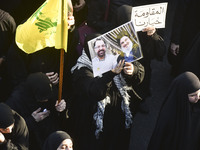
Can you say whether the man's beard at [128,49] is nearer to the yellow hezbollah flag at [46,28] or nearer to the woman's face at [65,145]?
the yellow hezbollah flag at [46,28]

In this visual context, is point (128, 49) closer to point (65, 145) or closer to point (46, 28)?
point (46, 28)

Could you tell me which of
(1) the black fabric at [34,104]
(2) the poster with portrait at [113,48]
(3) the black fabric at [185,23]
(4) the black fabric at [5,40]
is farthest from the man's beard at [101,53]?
(3) the black fabric at [185,23]

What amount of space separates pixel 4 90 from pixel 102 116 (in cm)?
149

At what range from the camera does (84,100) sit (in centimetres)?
457

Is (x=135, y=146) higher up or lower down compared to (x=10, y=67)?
lower down

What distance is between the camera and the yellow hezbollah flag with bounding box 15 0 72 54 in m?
3.95

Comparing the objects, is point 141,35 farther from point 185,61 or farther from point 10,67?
point 10,67

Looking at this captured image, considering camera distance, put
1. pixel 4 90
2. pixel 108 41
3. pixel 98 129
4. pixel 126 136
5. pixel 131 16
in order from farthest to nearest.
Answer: pixel 4 90
pixel 126 136
pixel 98 129
pixel 131 16
pixel 108 41

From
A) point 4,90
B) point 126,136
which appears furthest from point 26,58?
point 126,136

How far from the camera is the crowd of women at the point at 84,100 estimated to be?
4.17 m

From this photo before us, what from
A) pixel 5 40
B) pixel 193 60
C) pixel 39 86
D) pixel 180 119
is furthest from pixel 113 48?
pixel 5 40

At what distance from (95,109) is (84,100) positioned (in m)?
0.19

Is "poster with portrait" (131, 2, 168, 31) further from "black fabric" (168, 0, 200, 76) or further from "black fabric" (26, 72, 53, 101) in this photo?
"black fabric" (168, 0, 200, 76)

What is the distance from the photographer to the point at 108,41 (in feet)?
13.0
